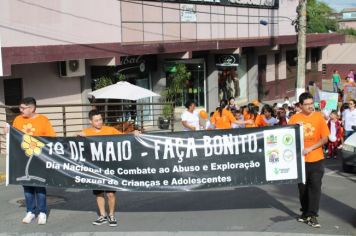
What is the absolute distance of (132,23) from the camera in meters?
18.9

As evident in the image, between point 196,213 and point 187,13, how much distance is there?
589 inches

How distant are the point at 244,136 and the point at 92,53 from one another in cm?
1035

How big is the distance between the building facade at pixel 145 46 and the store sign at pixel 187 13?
4cm

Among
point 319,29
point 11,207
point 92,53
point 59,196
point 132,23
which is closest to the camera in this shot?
point 11,207

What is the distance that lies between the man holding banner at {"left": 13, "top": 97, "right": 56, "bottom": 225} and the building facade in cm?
660

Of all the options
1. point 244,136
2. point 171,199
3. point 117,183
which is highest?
point 244,136

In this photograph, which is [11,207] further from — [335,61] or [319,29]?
[319,29]

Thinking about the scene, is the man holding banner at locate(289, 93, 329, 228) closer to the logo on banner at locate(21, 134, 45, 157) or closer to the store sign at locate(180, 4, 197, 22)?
the logo on banner at locate(21, 134, 45, 157)

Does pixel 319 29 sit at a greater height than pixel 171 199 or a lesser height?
greater

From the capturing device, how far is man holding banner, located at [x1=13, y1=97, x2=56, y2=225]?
7523 mm

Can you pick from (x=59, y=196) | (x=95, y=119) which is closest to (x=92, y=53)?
(x=59, y=196)

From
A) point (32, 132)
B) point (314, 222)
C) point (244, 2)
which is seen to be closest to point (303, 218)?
point (314, 222)

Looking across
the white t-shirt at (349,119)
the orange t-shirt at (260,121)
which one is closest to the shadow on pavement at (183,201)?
the orange t-shirt at (260,121)

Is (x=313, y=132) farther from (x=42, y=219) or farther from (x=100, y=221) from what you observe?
(x=42, y=219)
